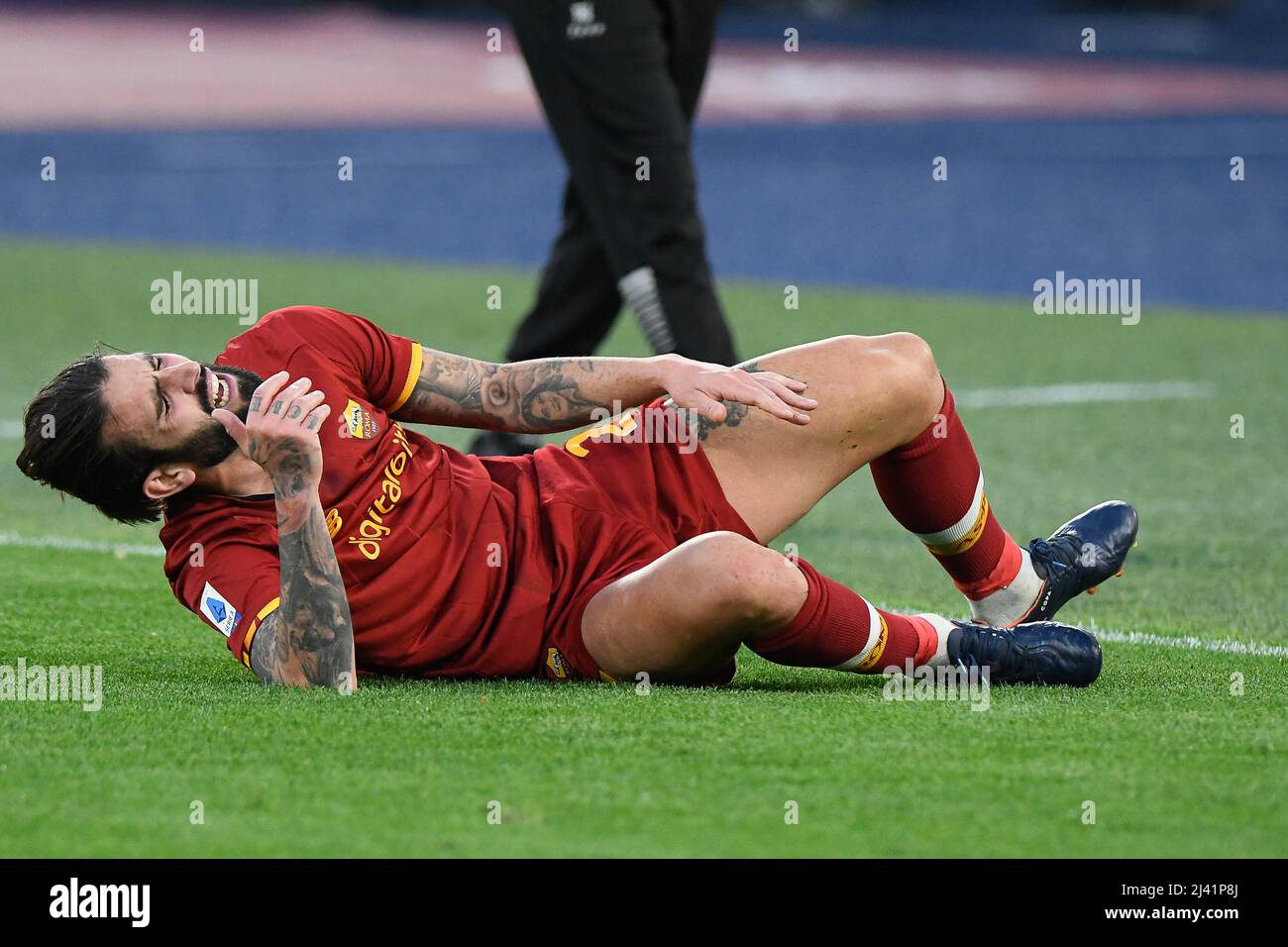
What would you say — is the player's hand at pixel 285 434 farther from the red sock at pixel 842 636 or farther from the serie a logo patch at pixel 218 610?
the red sock at pixel 842 636

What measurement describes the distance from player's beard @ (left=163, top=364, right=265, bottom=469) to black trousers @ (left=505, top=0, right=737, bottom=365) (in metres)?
2.18

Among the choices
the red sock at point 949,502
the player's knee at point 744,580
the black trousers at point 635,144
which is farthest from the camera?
the black trousers at point 635,144

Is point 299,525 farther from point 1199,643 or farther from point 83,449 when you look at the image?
point 1199,643

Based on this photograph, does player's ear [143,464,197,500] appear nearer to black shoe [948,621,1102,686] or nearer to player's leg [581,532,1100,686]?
player's leg [581,532,1100,686]

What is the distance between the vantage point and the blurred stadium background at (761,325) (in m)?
3.30

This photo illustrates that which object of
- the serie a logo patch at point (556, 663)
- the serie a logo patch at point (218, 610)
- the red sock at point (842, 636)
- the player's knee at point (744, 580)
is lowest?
the serie a logo patch at point (556, 663)

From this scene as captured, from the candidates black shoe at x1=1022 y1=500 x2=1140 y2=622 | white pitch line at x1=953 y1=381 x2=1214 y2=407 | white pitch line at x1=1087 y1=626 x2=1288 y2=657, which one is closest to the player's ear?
black shoe at x1=1022 y1=500 x2=1140 y2=622

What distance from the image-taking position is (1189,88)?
72.7 feet

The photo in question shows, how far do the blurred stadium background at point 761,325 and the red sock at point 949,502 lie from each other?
38cm

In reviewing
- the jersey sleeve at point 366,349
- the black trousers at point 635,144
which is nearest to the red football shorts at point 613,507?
the jersey sleeve at point 366,349

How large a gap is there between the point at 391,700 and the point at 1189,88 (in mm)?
19827
